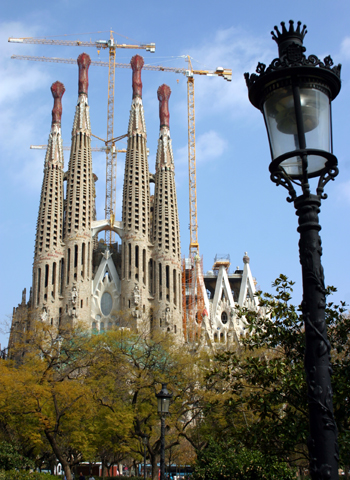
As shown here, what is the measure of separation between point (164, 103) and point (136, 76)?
4.35 metres

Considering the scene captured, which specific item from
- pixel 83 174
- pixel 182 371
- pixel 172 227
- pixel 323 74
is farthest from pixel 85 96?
pixel 323 74

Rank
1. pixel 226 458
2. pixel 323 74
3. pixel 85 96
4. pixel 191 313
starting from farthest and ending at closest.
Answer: pixel 191 313, pixel 85 96, pixel 226 458, pixel 323 74

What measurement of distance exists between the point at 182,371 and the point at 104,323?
36696 millimetres

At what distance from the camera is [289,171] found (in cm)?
505

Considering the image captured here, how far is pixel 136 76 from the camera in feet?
220

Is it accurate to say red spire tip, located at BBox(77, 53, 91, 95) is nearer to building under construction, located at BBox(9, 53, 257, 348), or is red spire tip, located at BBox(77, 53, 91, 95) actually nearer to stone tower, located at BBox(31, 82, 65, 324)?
building under construction, located at BBox(9, 53, 257, 348)

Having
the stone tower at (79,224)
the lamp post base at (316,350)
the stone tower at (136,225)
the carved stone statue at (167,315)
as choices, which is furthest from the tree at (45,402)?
the carved stone statue at (167,315)

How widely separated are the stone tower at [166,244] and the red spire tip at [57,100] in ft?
37.7

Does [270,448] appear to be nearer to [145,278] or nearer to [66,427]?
[66,427]

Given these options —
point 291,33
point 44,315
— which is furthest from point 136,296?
point 291,33

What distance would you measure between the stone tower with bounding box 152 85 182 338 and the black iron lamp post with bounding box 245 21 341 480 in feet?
177

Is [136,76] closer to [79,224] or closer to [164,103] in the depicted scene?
[164,103]

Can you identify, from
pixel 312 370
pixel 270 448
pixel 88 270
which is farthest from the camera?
pixel 88 270

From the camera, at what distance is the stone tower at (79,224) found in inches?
2323
